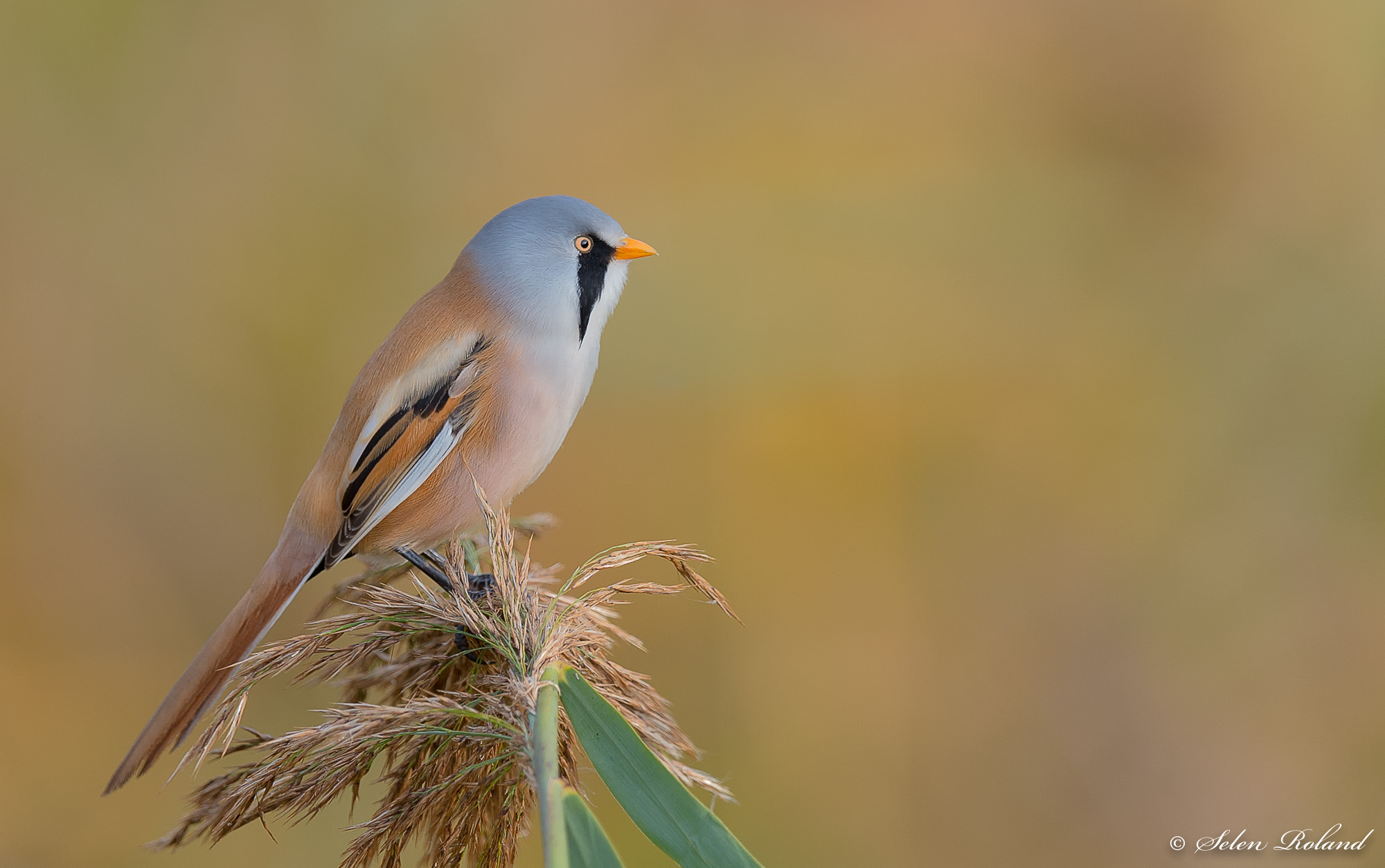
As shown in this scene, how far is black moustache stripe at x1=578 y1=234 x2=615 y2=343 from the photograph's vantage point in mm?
1807

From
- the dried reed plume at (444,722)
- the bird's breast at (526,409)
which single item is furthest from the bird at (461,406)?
the dried reed plume at (444,722)

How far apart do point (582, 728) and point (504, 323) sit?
0.98 m

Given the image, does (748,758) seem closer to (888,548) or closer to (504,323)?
(888,548)

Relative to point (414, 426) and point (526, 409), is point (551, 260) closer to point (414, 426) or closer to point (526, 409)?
point (526, 409)

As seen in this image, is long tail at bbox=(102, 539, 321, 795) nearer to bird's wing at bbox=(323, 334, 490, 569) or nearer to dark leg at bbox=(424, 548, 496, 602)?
bird's wing at bbox=(323, 334, 490, 569)

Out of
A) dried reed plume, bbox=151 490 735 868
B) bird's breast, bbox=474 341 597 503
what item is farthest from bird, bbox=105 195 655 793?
dried reed plume, bbox=151 490 735 868

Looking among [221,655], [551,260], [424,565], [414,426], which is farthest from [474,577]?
[551,260]

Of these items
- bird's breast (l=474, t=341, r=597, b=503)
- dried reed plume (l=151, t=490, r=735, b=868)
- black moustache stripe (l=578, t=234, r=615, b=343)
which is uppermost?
black moustache stripe (l=578, t=234, r=615, b=343)

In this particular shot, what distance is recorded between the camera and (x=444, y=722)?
1180 mm

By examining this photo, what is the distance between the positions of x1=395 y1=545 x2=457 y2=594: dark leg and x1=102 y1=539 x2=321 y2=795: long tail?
155 mm

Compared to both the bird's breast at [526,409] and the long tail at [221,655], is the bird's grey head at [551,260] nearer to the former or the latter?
the bird's breast at [526,409]

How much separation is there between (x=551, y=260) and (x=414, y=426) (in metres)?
0.42

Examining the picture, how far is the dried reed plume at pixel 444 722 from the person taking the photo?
1106 millimetres

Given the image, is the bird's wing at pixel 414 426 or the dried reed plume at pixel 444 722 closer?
the dried reed plume at pixel 444 722
